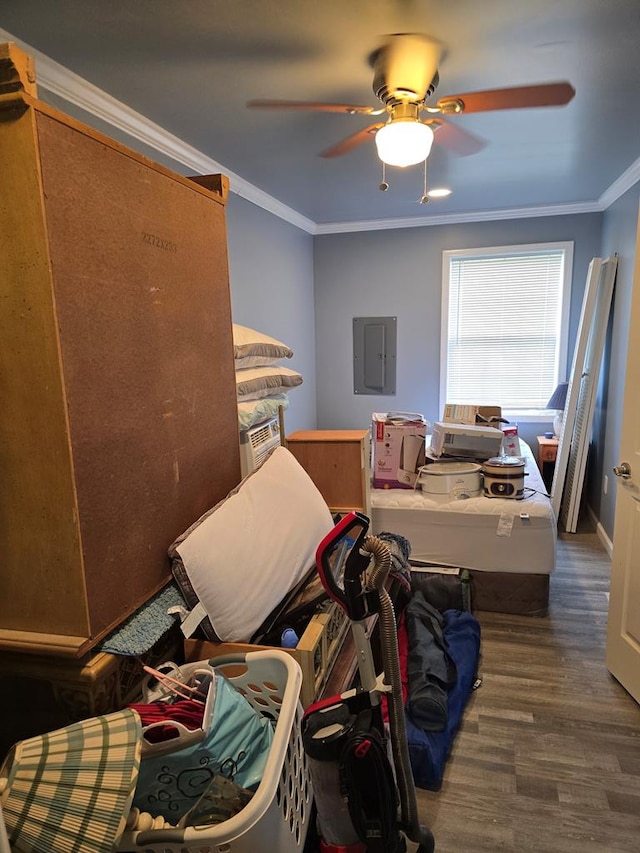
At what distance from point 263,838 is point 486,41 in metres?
2.33

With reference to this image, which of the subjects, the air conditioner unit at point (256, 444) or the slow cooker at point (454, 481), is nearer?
the air conditioner unit at point (256, 444)

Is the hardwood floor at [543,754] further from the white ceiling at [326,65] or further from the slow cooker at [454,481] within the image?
the white ceiling at [326,65]

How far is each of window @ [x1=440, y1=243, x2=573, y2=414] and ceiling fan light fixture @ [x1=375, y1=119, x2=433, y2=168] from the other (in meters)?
2.80

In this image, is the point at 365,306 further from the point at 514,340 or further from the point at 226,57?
the point at 226,57

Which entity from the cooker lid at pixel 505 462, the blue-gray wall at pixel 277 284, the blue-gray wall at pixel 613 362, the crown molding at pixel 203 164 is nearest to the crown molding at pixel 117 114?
the crown molding at pixel 203 164

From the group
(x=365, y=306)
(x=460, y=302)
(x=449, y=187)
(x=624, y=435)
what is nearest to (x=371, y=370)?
(x=365, y=306)

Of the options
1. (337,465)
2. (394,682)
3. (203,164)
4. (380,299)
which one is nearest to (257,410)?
(337,465)

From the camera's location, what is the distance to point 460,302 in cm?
471

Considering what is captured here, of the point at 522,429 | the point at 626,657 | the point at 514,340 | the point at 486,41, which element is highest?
the point at 486,41

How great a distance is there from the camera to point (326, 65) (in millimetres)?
1940

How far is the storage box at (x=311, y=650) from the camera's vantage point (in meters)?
1.29

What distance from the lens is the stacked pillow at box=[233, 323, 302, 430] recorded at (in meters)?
1.99

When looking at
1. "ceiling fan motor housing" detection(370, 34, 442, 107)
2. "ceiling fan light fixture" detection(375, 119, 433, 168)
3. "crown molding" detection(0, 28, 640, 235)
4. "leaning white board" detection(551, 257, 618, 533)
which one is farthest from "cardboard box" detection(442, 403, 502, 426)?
"ceiling fan motor housing" detection(370, 34, 442, 107)

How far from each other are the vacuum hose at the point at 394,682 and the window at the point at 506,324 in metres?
3.84
